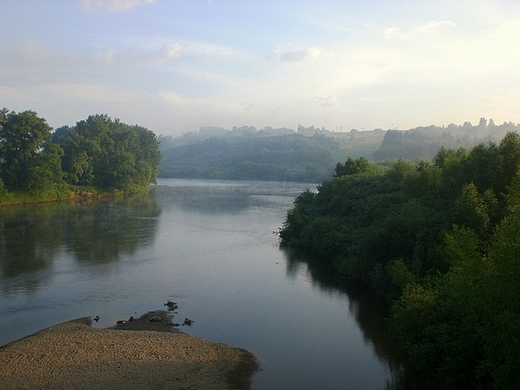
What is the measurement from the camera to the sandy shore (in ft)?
47.0

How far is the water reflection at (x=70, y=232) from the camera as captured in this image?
3134 cm

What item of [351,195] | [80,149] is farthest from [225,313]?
[80,149]

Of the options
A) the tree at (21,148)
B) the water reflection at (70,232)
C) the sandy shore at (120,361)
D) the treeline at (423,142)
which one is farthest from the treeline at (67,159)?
the treeline at (423,142)

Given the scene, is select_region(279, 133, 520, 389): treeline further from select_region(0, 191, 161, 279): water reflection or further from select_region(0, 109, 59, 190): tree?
select_region(0, 109, 59, 190): tree

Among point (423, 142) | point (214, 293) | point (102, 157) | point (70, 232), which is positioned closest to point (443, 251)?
Result: point (214, 293)

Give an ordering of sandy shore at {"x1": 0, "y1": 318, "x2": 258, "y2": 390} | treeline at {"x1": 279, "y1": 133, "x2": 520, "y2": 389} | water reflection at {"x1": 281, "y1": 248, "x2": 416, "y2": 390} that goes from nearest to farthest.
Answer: treeline at {"x1": 279, "y1": 133, "x2": 520, "y2": 389} < sandy shore at {"x1": 0, "y1": 318, "x2": 258, "y2": 390} < water reflection at {"x1": 281, "y1": 248, "x2": 416, "y2": 390}

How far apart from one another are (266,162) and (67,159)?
8343 cm

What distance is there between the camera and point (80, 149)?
2928 inches

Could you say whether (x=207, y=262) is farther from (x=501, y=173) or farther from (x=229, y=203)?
(x=229, y=203)

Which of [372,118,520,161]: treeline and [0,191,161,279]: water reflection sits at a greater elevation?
[372,118,520,161]: treeline

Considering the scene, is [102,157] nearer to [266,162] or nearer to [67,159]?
[67,159]

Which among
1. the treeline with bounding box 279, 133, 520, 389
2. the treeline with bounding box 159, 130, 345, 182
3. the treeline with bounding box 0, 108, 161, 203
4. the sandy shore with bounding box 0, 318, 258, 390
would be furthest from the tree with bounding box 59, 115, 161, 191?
the sandy shore with bounding box 0, 318, 258, 390

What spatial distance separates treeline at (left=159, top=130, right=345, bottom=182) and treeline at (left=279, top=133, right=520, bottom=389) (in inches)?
3019

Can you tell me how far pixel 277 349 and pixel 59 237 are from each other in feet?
89.2
